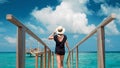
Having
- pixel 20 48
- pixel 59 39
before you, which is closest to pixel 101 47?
pixel 20 48

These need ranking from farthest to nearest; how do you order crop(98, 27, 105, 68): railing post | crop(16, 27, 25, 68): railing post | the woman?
1. the woman
2. crop(98, 27, 105, 68): railing post
3. crop(16, 27, 25, 68): railing post

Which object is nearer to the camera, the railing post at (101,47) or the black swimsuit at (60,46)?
the railing post at (101,47)

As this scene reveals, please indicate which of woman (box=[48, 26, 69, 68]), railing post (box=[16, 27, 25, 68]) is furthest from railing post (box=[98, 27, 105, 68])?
woman (box=[48, 26, 69, 68])

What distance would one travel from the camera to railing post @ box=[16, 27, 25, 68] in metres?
2.79

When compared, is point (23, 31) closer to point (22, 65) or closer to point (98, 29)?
point (22, 65)

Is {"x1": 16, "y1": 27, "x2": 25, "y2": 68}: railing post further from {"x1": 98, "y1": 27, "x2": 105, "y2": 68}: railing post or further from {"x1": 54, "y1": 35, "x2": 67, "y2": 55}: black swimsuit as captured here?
{"x1": 54, "y1": 35, "x2": 67, "y2": 55}: black swimsuit

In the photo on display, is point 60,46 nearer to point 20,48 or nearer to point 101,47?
point 101,47

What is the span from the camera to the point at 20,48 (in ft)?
9.27

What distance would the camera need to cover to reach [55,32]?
6.68 m

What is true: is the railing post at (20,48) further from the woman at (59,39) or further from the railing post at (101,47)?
the woman at (59,39)

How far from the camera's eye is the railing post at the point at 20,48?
2.79m

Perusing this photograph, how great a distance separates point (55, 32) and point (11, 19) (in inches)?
170

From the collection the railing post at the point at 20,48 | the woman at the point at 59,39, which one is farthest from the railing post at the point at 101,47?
the woman at the point at 59,39

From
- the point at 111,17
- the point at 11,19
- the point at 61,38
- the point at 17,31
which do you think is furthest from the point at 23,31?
the point at 61,38
